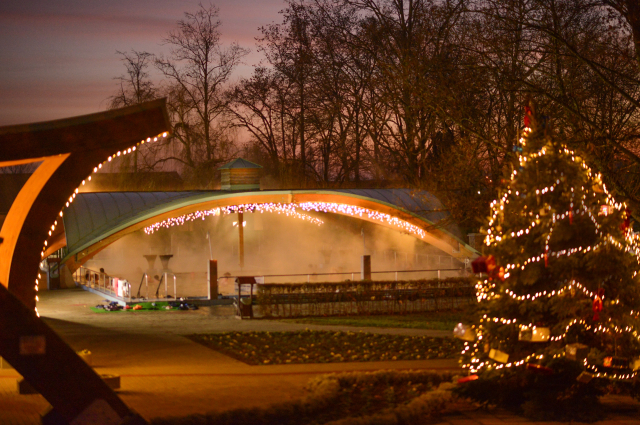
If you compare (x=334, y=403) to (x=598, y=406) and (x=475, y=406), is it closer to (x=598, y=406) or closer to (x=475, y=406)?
(x=475, y=406)

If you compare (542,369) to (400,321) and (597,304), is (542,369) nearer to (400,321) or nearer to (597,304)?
(597,304)

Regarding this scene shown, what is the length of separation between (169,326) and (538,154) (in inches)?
450

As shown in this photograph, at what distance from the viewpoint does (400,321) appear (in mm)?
17250

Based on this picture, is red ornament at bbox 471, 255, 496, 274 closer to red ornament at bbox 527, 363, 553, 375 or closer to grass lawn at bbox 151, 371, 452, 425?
red ornament at bbox 527, 363, 553, 375

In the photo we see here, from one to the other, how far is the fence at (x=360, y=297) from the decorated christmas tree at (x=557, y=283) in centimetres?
1052

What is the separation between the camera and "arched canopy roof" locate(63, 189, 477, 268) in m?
22.4

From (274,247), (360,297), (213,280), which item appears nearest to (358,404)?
(360,297)

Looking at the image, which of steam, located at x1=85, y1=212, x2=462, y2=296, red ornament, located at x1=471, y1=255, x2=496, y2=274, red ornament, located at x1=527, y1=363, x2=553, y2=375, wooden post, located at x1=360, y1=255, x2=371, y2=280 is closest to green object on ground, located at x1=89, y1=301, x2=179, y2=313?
wooden post, located at x1=360, y1=255, x2=371, y2=280

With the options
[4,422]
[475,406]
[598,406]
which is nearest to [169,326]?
[4,422]

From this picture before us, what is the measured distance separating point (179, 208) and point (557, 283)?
707 inches

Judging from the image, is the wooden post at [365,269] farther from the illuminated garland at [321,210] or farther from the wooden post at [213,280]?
the wooden post at [213,280]

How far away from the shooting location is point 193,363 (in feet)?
37.2

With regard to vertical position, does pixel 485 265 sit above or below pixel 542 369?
above

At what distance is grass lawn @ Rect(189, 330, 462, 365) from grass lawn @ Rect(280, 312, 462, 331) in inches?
75.7
